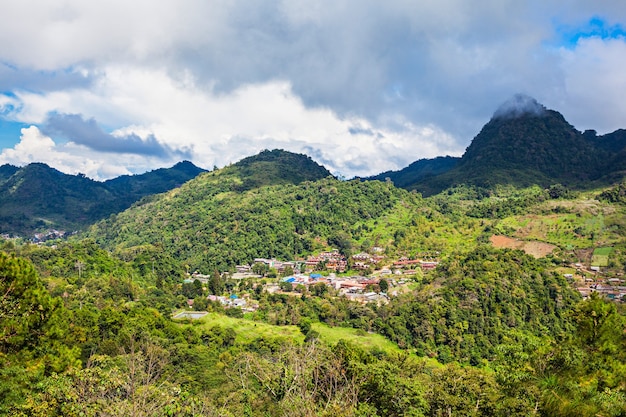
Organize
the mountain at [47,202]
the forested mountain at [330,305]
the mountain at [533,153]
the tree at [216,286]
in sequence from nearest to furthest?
the forested mountain at [330,305] < the tree at [216,286] < the mountain at [533,153] < the mountain at [47,202]

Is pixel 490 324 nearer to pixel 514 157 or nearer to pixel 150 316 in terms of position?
pixel 150 316

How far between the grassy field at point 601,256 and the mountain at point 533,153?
187 ft

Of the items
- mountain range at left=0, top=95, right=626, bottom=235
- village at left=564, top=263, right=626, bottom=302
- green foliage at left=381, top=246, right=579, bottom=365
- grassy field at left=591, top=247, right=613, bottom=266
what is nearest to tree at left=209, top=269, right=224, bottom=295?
green foliage at left=381, top=246, right=579, bottom=365

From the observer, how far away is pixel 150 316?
38.8m

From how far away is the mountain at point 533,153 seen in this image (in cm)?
13525

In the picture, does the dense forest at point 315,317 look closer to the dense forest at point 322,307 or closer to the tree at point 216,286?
the dense forest at point 322,307

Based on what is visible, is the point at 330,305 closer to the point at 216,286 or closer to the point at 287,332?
the point at 287,332

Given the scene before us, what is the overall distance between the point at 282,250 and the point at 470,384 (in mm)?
73425

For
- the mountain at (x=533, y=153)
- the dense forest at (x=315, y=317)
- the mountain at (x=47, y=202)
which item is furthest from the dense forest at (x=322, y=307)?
the mountain at (x=47, y=202)

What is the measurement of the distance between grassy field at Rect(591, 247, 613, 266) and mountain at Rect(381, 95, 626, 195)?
56978 millimetres

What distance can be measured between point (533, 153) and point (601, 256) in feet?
280

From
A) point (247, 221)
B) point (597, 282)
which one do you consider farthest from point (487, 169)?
point (247, 221)

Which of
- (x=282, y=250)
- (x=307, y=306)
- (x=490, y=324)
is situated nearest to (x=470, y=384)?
(x=490, y=324)

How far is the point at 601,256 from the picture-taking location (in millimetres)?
72500
